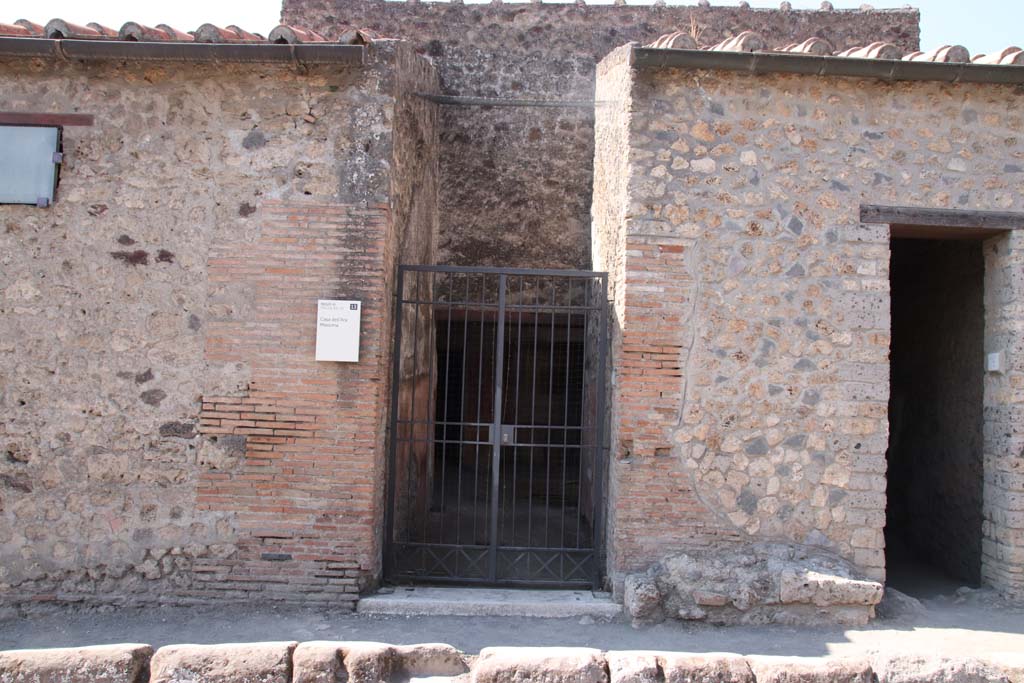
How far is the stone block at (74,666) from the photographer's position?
12.0 feet

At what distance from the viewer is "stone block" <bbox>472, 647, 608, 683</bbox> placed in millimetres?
3738

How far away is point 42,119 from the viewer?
5750mm

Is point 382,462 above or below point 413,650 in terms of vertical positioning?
above

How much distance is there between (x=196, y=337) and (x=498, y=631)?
9.69 ft

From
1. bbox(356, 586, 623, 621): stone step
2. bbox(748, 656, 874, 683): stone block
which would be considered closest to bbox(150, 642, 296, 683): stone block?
bbox(356, 586, 623, 621): stone step

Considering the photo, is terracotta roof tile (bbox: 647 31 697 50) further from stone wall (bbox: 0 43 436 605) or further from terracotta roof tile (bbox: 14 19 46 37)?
terracotta roof tile (bbox: 14 19 46 37)

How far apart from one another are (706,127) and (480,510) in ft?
15.3

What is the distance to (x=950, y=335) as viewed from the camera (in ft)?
22.9

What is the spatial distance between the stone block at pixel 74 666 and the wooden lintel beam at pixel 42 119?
3755mm

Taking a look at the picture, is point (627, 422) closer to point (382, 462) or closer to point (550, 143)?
point (382, 462)

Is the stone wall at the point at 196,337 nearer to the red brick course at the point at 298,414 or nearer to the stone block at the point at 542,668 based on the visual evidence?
the red brick course at the point at 298,414

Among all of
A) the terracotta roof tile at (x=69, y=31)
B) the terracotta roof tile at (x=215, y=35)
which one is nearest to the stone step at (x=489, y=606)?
the terracotta roof tile at (x=215, y=35)

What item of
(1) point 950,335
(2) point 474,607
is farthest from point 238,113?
(1) point 950,335

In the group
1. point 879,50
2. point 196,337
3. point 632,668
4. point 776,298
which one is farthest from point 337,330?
point 879,50
